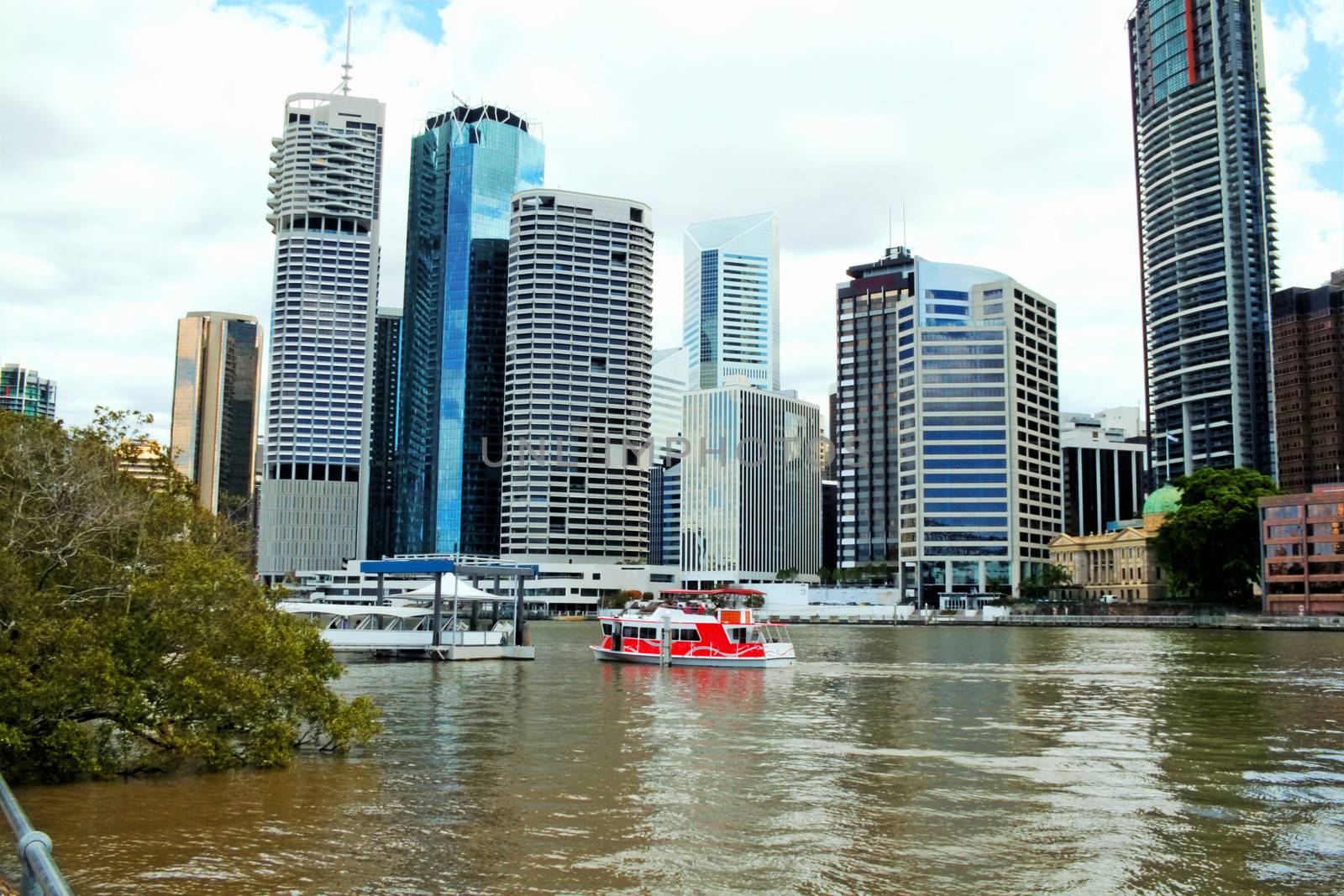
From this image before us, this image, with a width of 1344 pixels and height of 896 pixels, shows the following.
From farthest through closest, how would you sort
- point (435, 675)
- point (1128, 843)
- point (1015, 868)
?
point (435, 675)
point (1128, 843)
point (1015, 868)

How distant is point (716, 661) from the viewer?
72.2 m

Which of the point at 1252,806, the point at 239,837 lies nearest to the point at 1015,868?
the point at 1252,806

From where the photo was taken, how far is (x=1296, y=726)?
3997cm

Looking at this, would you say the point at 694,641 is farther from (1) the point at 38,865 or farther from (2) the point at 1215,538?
(2) the point at 1215,538

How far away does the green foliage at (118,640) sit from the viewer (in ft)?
85.9

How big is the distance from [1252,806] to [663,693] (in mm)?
32184

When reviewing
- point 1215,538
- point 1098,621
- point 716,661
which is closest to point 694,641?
point 716,661

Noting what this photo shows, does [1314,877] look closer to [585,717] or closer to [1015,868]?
[1015,868]

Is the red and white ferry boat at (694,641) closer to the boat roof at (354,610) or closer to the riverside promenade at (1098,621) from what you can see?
the boat roof at (354,610)

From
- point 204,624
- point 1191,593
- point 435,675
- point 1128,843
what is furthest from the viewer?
point 1191,593

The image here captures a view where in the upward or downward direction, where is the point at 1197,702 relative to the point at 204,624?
downward

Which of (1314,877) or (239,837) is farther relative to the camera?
(239,837)

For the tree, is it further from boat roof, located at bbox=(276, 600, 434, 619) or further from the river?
boat roof, located at bbox=(276, 600, 434, 619)

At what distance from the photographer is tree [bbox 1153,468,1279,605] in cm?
14450
